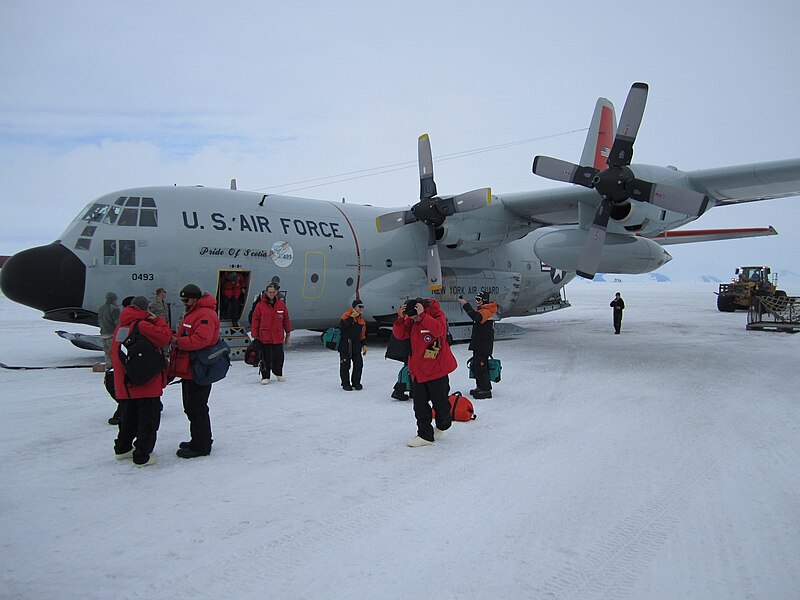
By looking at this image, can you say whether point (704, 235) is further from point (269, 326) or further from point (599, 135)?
point (269, 326)

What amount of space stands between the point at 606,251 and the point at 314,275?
6.48 metres

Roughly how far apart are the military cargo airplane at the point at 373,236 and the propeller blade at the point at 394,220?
3 cm

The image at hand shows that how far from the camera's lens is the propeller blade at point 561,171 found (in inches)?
449

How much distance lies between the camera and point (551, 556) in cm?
350

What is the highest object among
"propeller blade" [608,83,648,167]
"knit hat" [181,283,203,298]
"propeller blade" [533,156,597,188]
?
"propeller blade" [608,83,648,167]

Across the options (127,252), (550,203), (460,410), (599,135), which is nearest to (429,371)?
(460,410)

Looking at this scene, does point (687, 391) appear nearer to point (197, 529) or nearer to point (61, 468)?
point (197, 529)

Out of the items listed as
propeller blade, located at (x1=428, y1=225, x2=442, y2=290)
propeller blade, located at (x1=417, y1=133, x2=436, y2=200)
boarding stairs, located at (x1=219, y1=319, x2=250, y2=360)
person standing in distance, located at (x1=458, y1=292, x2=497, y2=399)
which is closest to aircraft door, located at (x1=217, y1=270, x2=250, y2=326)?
boarding stairs, located at (x1=219, y1=319, x2=250, y2=360)

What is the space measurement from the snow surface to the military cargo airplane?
2.70 m

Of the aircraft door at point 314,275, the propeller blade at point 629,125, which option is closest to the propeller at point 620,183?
the propeller blade at point 629,125

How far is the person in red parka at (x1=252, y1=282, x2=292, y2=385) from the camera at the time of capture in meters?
8.84

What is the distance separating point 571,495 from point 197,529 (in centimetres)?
280

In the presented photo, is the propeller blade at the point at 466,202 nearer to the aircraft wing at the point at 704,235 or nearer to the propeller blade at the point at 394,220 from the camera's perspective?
the propeller blade at the point at 394,220

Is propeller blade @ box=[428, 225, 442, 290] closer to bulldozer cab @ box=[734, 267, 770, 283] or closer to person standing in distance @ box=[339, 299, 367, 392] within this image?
person standing in distance @ box=[339, 299, 367, 392]
